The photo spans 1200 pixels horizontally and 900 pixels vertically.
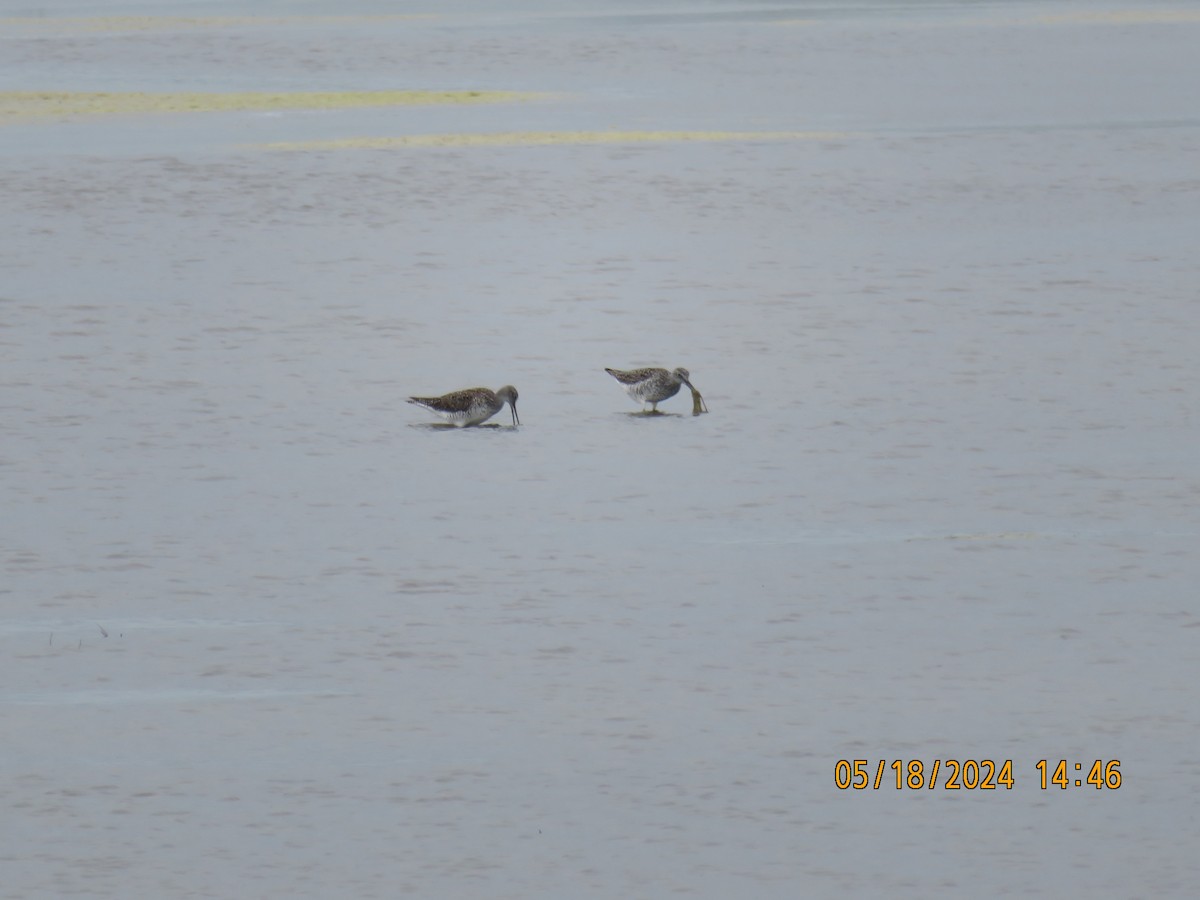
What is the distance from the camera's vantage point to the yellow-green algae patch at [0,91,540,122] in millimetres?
22953

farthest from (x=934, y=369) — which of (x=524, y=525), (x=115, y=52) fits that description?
(x=115, y=52)

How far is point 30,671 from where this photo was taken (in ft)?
24.1

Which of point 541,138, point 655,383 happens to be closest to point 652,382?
point 655,383

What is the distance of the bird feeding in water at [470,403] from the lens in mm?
10672

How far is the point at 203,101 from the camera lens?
2356 cm

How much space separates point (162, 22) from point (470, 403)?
22888 millimetres

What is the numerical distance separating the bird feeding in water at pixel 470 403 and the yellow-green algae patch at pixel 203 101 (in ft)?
41.9

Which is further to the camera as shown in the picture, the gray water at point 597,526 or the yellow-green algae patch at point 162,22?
the yellow-green algae patch at point 162,22
